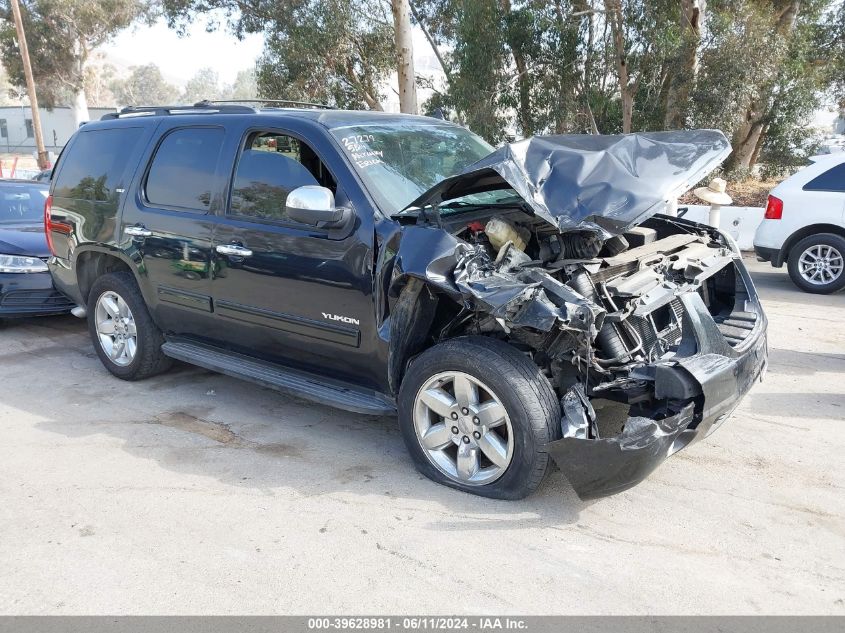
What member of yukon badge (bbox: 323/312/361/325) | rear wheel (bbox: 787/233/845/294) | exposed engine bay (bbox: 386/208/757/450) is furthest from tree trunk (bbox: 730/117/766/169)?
yukon badge (bbox: 323/312/361/325)

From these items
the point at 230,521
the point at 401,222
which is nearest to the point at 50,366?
the point at 230,521

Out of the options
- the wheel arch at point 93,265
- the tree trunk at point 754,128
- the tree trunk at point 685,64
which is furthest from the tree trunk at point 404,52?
the wheel arch at point 93,265

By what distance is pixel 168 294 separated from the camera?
5258mm

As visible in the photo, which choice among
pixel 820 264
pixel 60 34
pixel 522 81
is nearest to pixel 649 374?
pixel 820 264

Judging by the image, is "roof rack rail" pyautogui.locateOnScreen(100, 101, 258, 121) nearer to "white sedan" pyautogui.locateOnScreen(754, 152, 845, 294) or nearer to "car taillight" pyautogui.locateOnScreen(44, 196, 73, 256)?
"car taillight" pyautogui.locateOnScreen(44, 196, 73, 256)

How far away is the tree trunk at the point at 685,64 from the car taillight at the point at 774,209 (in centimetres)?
646

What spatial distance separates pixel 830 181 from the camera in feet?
28.9

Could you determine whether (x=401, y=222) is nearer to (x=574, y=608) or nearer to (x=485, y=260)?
(x=485, y=260)

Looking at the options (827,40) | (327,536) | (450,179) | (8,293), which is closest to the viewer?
(327,536)

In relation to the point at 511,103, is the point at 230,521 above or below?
below

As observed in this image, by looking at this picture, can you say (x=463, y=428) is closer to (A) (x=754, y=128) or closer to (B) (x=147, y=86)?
(A) (x=754, y=128)

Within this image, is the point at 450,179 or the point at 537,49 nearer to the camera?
the point at 450,179

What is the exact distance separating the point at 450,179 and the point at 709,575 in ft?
7.28

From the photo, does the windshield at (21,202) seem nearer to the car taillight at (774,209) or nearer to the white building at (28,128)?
the car taillight at (774,209)
